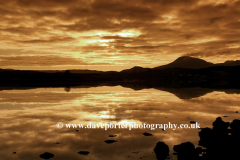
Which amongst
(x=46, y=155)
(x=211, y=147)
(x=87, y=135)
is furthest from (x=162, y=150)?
(x=46, y=155)

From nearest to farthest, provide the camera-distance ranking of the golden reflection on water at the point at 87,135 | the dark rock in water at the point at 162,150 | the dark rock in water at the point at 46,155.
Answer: the dark rock in water at the point at 46,155 → the dark rock in water at the point at 162,150 → the golden reflection on water at the point at 87,135

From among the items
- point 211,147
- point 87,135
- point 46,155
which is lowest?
point 46,155

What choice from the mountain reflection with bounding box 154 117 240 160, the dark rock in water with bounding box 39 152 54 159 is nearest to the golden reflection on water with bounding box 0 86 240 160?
the dark rock in water with bounding box 39 152 54 159

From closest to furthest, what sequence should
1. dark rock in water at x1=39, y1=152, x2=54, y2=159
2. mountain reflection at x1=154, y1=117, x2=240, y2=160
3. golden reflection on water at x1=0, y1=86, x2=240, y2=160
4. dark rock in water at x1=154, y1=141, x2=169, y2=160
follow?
1. mountain reflection at x1=154, y1=117, x2=240, y2=160
2. dark rock in water at x1=39, y1=152, x2=54, y2=159
3. dark rock in water at x1=154, y1=141, x2=169, y2=160
4. golden reflection on water at x1=0, y1=86, x2=240, y2=160

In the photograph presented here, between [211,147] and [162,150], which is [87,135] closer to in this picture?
[162,150]

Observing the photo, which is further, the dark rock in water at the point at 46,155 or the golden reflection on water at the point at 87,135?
the golden reflection on water at the point at 87,135

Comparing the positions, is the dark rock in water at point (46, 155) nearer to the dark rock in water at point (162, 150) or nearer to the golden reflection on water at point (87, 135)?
the golden reflection on water at point (87, 135)

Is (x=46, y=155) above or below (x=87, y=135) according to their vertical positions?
below

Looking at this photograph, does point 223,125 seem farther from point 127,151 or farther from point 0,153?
point 0,153

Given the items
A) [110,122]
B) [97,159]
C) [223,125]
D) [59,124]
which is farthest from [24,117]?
[223,125]

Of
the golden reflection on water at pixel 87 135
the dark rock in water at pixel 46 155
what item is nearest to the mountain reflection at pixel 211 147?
the golden reflection on water at pixel 87 135

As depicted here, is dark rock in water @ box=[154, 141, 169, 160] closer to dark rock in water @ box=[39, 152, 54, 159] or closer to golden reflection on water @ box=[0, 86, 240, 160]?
golden reflection on water @ box=[0, 86, 240, 160]

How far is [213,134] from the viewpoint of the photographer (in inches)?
554

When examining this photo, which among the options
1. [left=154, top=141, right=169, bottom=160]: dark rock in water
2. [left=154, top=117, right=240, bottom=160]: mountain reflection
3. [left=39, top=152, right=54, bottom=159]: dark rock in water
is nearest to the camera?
[left=154, top=117, right=240, bottom=160]: mountain reflection
